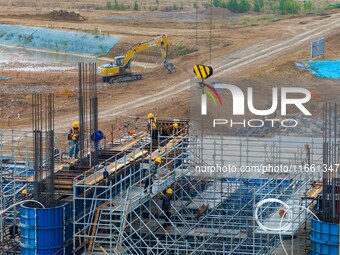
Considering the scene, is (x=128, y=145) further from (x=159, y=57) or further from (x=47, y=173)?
(x=159, y=57)

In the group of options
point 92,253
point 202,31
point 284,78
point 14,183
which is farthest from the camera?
point 202,31

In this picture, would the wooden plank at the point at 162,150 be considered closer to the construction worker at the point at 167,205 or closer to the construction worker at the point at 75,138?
the construction worker at the point at 167,205

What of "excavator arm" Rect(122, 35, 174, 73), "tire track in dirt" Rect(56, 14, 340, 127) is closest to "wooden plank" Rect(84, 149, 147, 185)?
"tire track in dirt" Rect(56, 14, 340, 127)

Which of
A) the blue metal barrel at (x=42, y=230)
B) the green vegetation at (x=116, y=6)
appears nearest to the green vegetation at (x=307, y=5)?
the green vegetation at (x=116, y=6)

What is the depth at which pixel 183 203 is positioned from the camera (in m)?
33.1

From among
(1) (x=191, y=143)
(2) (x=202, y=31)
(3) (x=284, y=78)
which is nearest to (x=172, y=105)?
(3) (x=284, y=78)

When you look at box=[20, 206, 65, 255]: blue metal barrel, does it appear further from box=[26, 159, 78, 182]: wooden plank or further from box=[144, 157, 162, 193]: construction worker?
box=[144, 157, 162, 193]: construction worker

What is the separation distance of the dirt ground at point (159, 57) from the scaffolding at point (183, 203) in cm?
1950

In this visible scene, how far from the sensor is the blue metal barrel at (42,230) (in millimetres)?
30031

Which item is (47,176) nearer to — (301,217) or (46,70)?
(301,217)

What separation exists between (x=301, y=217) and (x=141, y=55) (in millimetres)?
37440

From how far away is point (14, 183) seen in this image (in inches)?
1293

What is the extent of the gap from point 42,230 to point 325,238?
690 centimetres

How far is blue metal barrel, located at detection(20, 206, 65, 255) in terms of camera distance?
30031 millimetres
